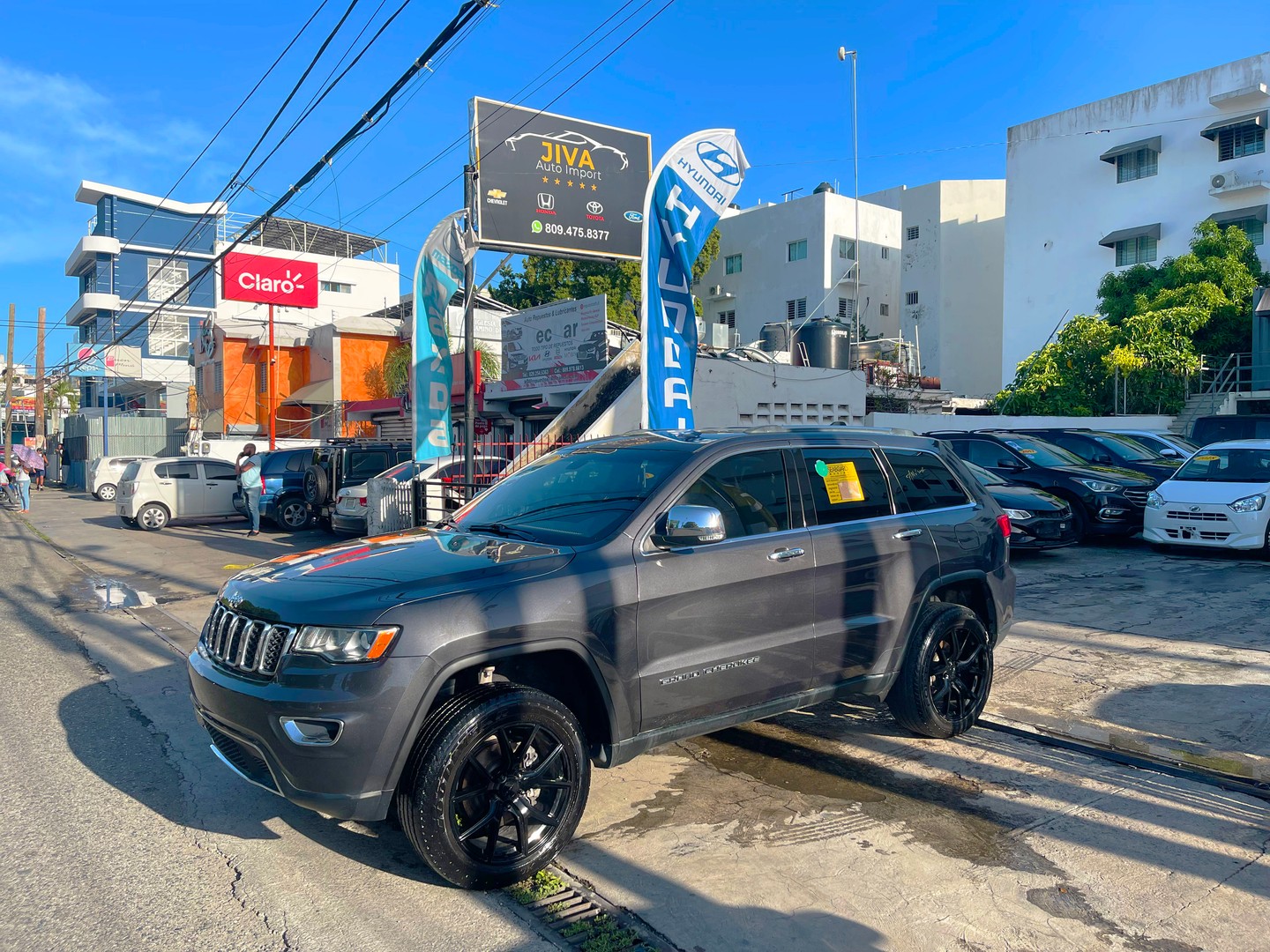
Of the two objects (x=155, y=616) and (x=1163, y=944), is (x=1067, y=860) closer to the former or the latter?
(x=1163, y=944)

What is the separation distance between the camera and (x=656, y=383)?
1055 centimetres

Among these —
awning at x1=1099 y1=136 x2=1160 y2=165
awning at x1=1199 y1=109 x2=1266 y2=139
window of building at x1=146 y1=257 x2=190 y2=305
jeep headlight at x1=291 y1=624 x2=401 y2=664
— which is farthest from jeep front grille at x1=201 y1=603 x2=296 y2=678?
window of building at x1=146 y1=257 x2=190 y2=305

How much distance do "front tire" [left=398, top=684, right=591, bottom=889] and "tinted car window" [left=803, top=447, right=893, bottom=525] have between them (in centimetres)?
186

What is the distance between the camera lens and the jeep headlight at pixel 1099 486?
42.2 feet

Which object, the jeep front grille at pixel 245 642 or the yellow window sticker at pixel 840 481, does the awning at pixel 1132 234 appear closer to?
the yellow window sticker at pixel 840 481

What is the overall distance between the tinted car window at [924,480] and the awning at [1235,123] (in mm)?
33230

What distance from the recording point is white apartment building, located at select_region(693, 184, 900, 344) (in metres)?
39.9

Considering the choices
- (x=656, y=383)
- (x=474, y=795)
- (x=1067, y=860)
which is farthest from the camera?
(x=656, y=383)

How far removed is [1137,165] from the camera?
3397 cm

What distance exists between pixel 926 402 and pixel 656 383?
19078mm

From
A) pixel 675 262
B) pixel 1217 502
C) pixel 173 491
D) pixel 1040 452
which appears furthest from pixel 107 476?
pixel 1217 502

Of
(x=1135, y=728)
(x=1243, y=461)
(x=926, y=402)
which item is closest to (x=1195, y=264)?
(x=926, y=402)

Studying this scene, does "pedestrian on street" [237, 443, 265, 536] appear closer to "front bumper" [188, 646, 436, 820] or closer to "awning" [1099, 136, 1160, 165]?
"front bumper" [188, 646, 436, 820]

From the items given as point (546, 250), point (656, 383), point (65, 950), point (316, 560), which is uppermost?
point (546, 250)
